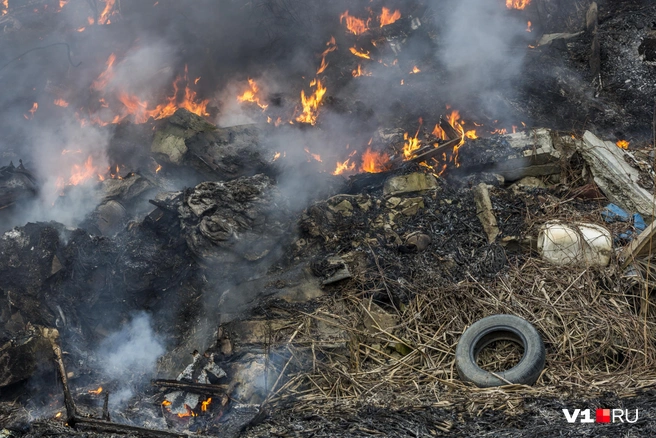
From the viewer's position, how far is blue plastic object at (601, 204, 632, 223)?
7395mm

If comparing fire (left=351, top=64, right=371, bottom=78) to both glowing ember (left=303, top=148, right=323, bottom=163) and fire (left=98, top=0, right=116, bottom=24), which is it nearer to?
glowing ember (left=303, top=148, right=323, bottom=163)

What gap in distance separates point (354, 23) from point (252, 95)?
3.28 m

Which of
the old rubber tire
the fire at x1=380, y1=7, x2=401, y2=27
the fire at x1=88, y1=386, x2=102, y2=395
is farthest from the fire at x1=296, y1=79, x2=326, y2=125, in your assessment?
the fire at x1=88, y1=386, x2=102, y2=395

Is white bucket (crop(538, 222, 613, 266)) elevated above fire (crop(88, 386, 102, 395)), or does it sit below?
above

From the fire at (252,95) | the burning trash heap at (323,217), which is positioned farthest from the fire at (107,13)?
the fire at (252,95)

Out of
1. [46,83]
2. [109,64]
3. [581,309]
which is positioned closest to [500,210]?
[581,309]

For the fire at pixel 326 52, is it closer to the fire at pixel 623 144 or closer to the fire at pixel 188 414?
the fire at pixel 623 144

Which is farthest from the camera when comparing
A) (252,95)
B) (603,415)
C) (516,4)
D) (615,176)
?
(516,4)

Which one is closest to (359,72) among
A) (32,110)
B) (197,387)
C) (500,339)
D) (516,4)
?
(516,4)

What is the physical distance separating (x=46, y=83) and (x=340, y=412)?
9.81 meters

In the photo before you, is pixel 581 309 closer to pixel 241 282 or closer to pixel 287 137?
pixel 241 282

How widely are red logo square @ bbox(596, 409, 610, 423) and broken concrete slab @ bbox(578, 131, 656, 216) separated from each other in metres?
3.71

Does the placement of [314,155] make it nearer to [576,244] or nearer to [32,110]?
[576,244]

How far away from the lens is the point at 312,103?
10.6 metres
